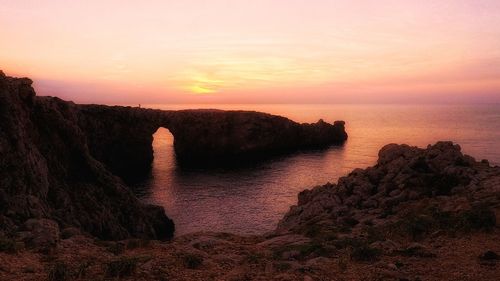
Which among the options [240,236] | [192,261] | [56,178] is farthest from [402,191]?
[56,178]

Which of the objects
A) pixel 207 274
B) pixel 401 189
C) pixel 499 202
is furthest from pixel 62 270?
pixel 401 189

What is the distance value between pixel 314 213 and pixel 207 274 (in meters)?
23.2

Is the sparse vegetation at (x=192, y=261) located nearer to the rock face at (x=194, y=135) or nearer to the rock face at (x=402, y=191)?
the rock face at (x=402, y=191)

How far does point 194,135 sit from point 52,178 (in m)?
103

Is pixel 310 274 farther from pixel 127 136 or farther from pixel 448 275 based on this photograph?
pixel 127 136

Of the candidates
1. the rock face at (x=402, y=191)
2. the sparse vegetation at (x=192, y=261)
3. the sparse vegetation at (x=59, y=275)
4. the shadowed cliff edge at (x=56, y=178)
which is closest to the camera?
the sparse vegetation at (x=59, y=275)

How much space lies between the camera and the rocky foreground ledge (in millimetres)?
14367

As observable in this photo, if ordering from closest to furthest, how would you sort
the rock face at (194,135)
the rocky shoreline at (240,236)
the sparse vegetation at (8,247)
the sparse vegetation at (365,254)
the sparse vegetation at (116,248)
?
the rocky shoreline at (240,236) → the sparse vegetation at (8,247) → the sparse vegetation at (365,254) → the sparse vegetation at (116,248) → the rock face at (194,135)

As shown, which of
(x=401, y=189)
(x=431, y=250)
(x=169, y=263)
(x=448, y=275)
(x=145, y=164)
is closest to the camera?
(x=448, y=275)

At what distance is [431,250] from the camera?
1752 centimetres

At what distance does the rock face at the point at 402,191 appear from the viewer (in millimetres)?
28589

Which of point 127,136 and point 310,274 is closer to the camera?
point 310,274

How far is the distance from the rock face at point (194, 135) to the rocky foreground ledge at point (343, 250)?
257 ft

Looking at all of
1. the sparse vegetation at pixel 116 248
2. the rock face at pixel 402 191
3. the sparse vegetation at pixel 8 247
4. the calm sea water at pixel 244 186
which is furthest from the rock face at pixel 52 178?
the rock face at pixel 402 191
